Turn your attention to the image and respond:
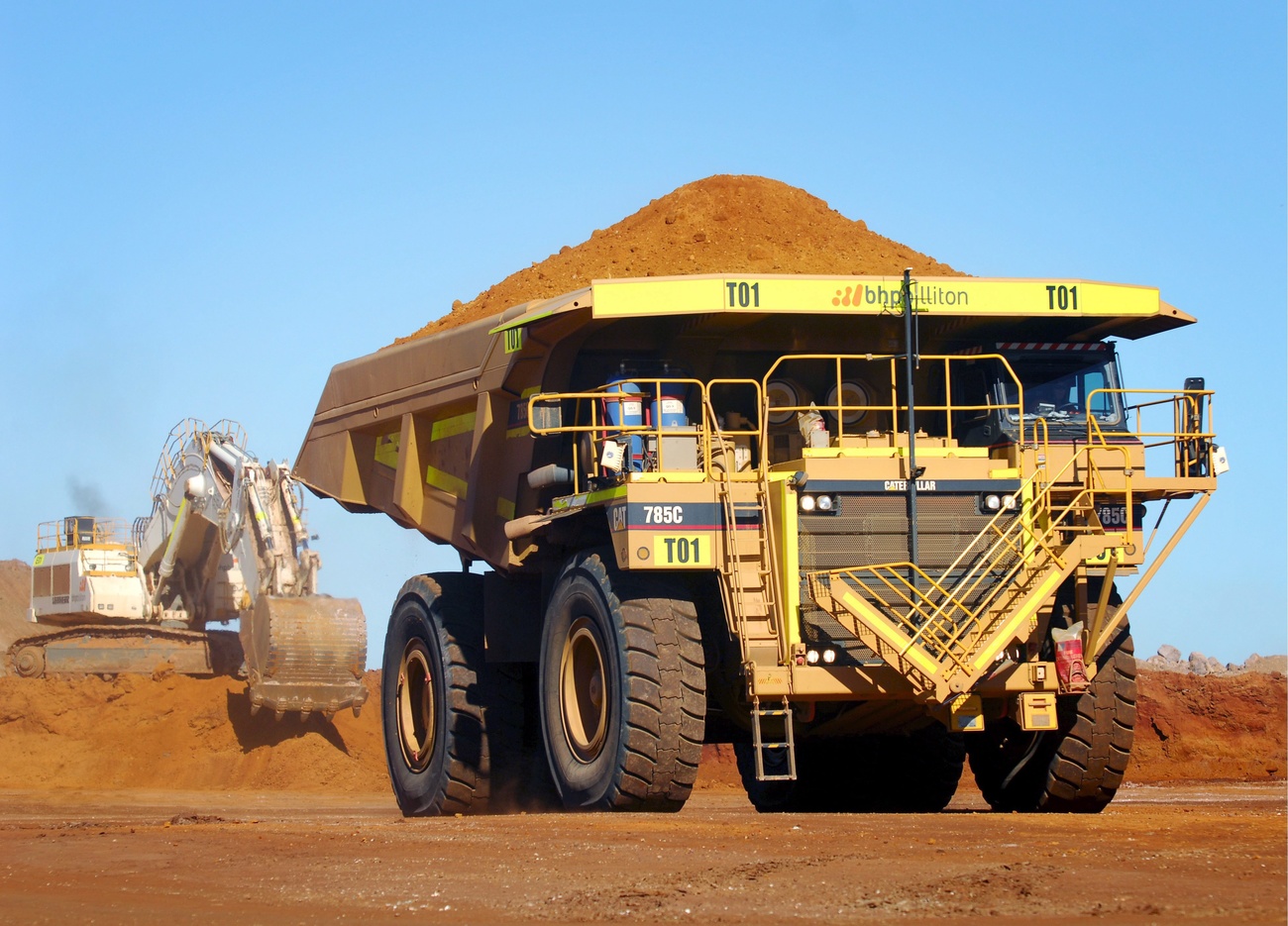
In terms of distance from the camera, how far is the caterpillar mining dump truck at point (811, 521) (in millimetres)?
11258

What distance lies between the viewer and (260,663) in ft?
81.7

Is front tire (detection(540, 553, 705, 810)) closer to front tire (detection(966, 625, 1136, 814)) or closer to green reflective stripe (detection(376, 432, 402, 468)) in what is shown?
front tire (detection(966, 625, 1136, 814))

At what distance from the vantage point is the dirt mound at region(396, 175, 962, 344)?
728 inches

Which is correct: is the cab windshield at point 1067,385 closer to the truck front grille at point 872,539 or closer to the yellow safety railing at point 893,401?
the yellow safety railing at point 893,401

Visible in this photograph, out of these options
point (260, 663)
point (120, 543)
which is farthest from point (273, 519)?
point (120, 543)

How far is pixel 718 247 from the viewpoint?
19.2m

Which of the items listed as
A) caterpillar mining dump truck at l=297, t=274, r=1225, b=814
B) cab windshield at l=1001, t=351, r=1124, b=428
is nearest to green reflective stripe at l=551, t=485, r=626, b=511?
caterpillar mining dump truck at l=297, t=274, r=1225, b=814

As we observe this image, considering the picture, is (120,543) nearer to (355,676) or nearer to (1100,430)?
(355,676)

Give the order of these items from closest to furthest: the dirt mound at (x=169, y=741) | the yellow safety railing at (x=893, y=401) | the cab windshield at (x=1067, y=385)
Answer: the yellow safety railing at (x=893, y=401)
the cab windshield at (x=1067, y=385)
the dirt mound at (x=169, y=741)

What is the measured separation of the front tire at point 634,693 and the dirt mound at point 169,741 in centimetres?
1379

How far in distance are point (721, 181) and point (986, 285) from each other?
8680 millimetres

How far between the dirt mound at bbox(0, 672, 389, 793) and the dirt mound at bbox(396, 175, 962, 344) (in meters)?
9.26

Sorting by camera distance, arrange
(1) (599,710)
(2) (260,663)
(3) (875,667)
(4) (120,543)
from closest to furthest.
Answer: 1. (3) (875,667)
2. (1) (599,710)
3. (2) (260,663)
4. (4) (120,543)

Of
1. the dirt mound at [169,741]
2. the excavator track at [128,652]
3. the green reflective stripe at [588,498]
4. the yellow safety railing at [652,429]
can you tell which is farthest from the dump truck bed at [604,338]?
the excavator track at [128,652]
